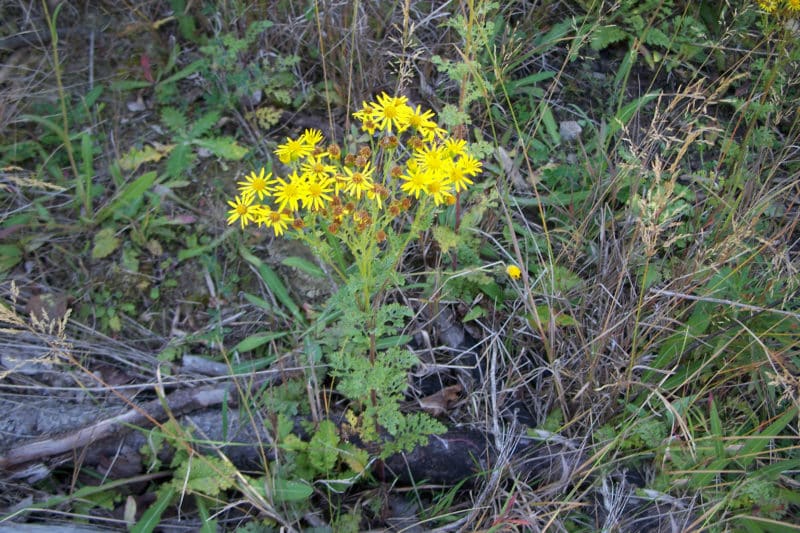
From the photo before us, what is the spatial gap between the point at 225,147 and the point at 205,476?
1.47 m

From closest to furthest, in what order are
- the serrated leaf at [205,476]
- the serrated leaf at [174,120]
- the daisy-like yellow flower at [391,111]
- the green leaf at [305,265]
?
1. the daisy-like yellow flower at [391,111]
2. the serrated leaf at [205,476]
3. the green leaf at [305,265]
4. the serrated leaf at [174,120]

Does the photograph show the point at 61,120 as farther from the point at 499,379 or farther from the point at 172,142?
the point at 499,379

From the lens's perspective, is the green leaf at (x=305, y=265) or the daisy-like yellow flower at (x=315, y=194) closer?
the daisy-like yellow flower at (x=315, y=194)

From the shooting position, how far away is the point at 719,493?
1.69 metres

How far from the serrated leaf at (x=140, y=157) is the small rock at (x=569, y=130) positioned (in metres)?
1.84

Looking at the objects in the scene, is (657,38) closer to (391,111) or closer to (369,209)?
(391,111)

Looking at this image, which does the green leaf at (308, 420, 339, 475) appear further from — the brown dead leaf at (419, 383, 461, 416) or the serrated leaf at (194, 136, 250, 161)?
the serrated leaf at (194, 136, 250, 161)

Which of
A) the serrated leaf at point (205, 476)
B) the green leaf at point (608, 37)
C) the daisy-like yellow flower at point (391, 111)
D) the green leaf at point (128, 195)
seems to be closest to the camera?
the daisy-like yellow flower at point (391, 111)

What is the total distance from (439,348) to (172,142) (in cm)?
168

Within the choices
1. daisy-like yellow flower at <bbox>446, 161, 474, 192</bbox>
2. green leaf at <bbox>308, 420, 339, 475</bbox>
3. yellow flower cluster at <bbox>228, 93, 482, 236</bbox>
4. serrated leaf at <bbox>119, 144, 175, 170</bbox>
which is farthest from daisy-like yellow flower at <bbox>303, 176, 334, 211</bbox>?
serrated leaf at <bbox>119, 144, 175, 170</bbox>

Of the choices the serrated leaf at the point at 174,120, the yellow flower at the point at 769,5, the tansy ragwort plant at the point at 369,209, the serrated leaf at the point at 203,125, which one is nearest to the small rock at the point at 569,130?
the yellow flower at the point at 769,5

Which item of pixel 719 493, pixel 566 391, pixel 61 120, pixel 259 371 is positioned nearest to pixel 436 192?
pixel 566 391

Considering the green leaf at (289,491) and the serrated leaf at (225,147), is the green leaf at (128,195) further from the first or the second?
the green leaf at (289,491)

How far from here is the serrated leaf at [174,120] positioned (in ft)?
8.96
